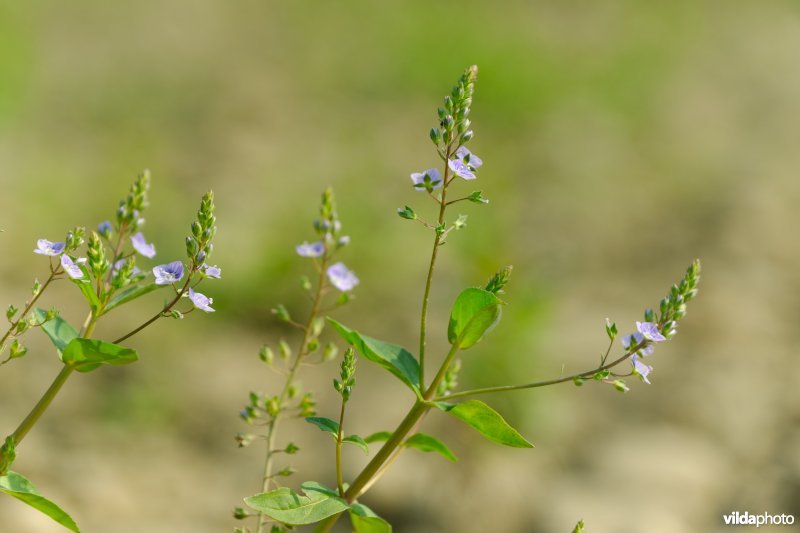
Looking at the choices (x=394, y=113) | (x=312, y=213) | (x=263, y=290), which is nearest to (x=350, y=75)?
(x=394, y=113)

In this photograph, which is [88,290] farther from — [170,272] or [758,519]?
[758,519]

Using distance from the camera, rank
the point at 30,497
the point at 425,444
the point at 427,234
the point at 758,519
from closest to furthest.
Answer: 1. the point at 30,497
2. the point at 425,444
3. the point at 758,519
4. the point at 427,234

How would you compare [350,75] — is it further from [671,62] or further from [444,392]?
[444,392]

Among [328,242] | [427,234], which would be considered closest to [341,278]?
[328,242]

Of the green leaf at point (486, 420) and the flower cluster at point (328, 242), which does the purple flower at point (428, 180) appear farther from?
the green leaf at point (486, 420)

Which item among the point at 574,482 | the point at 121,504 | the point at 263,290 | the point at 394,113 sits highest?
the point at 394,113

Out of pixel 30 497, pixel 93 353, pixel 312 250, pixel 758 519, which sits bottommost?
pixel 30 497

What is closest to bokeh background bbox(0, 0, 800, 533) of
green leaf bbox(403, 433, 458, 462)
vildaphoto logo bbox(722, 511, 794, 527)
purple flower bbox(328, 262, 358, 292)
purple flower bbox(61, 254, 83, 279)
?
vildaphoto logo bbox(722, 511, 794, 527)
